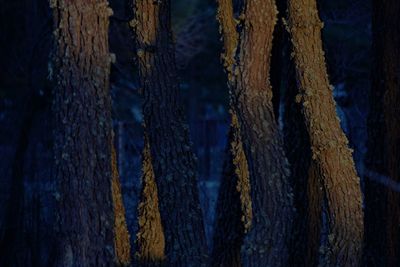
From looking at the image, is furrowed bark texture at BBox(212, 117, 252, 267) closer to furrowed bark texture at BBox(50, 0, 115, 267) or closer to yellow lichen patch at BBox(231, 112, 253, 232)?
yellow lichen patch at BBox(231, 112, 253, 232)

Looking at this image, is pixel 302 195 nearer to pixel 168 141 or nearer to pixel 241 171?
pixel 241 171

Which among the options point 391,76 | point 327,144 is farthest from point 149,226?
point 391,76

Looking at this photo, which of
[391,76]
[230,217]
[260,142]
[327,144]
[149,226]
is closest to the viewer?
[260,142]

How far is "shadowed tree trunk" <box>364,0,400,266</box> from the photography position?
814 cm

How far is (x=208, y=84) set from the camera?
2384 centimetres

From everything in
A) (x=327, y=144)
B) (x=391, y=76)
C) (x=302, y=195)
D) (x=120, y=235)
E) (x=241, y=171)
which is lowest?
(x=120, y=235)

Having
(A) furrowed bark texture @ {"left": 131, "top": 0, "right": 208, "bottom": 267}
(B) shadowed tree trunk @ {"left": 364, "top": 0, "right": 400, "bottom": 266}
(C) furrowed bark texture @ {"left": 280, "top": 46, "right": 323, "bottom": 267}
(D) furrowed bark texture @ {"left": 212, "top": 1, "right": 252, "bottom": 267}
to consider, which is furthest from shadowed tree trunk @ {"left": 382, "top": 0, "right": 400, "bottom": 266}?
(A) furrowed bark texture @ {"left": 131, "top": 0, "right": 208, "bottom": 267}

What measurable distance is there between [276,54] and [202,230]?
6.77 feet

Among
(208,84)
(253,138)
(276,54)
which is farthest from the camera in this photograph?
(208,84)

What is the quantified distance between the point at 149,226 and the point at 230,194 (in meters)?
0.90

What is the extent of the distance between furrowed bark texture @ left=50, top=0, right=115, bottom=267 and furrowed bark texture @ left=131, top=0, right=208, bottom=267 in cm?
88

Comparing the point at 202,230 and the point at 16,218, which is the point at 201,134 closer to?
the point at 16,218

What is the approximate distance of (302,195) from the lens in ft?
26.0

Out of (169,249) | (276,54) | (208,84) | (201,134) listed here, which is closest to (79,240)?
(169,249)
